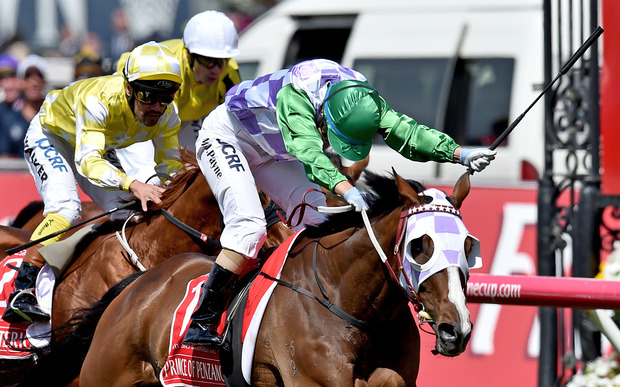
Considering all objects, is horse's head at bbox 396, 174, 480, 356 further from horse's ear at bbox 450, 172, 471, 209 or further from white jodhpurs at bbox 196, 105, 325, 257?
white jodhpurs at bbox 196, 105, 325, 257

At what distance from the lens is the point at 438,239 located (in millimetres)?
3768

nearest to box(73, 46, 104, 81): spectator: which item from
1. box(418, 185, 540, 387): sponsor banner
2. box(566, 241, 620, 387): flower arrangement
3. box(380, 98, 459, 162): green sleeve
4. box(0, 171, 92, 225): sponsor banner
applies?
box(0, 171, 92, 225): sponsor banner

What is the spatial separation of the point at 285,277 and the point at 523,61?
6.09 meters

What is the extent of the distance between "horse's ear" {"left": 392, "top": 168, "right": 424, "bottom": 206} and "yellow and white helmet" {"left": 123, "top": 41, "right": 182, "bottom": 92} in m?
1.74

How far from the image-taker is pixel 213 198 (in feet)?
17.5

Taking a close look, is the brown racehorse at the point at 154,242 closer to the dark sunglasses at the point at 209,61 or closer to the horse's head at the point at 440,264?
the dark sunglasses at the point at 209,61

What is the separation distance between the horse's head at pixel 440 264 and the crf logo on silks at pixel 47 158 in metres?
2.63

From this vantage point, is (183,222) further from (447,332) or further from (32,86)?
(32,86)

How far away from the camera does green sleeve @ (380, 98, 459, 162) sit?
4.37 metres

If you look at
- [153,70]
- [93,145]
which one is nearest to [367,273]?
[153,70]

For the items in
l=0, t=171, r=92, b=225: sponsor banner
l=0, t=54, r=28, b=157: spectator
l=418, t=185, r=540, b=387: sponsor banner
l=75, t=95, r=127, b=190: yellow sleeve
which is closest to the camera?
l=75, t=95, r=127, b=190: yellow sleeve

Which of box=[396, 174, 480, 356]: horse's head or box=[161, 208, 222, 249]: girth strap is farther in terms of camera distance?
box=[161, 208, 222, 249]: girth strap

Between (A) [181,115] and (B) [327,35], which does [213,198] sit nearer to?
(A) [181,115]

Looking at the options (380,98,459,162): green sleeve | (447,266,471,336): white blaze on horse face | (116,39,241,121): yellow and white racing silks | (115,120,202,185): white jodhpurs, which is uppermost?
(116,39,241,121): yellow and white racing silks
